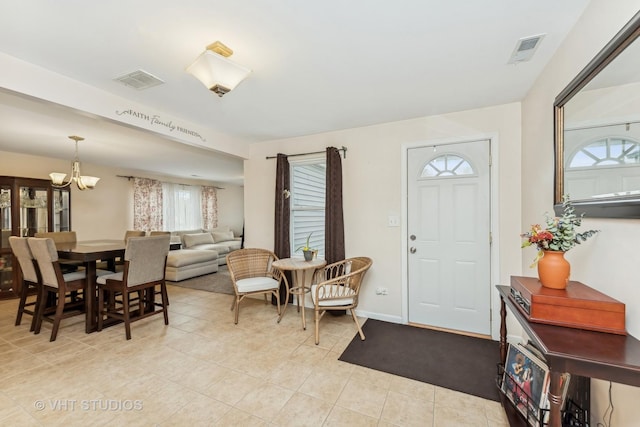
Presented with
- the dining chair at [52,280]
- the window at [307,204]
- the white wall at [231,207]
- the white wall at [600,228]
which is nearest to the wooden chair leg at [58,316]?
the dining chair at [52,280]

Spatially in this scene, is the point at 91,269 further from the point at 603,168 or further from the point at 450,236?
the point at 603,168

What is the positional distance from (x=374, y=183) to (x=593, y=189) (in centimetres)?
208

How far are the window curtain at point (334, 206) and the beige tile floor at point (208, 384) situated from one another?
89 cm

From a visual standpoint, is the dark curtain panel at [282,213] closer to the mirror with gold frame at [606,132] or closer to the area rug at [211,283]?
the area rug at [211,283]

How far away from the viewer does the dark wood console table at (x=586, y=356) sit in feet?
2.95

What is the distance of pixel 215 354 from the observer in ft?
8.10

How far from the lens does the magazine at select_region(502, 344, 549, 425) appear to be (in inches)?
57.4

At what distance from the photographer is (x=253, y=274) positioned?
3703 mm

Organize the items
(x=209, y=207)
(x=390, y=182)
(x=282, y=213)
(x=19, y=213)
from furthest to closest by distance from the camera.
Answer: (x=209, y=207) → (x=19, y=213) → (x=282, y=213) → (x=390, y=182)

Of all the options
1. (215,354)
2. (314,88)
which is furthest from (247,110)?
(215,354)

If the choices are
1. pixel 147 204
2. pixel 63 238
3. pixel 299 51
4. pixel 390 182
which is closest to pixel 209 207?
pixel 147 204

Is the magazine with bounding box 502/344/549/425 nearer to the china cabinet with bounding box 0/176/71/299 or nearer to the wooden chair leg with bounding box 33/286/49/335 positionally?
the wooden chair leg with bounding box 33/286/49/335

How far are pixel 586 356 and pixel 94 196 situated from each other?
7.24 m

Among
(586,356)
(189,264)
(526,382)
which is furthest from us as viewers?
(189,264)
